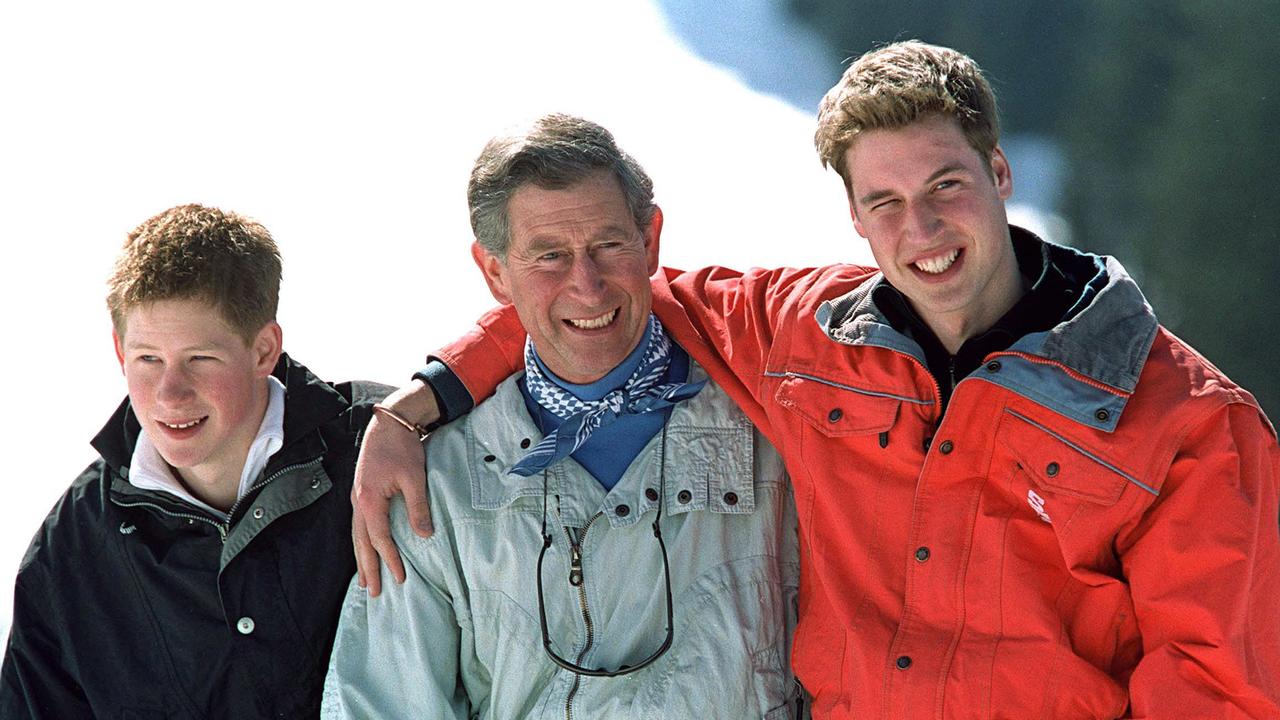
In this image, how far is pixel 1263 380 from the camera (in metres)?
3.41

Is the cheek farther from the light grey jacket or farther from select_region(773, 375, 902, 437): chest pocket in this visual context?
select_region(773, 375, 902, 437): chest pocket

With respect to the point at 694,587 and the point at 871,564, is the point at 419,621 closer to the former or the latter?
the point at 694,587

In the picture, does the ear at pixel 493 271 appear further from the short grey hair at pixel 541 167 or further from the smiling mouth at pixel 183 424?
the smiling mouth at pixel 183 424

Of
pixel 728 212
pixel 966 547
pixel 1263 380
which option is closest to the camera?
pixel 966 547

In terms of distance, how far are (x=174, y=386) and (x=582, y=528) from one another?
0.76 m

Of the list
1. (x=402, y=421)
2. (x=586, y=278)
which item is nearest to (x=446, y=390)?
(x=402, y=421)

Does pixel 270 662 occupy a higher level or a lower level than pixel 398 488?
lower

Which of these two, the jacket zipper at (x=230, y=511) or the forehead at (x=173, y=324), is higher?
the forehead at (x=173, y=324)

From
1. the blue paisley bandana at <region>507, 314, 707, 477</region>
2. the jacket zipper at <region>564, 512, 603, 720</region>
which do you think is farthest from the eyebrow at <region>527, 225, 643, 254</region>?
the jacket zipper at <region>564, 512, 603, 720</region>

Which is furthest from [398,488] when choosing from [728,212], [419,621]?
[728,212]

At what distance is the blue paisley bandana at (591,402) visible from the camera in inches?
80.1

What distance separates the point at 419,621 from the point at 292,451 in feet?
1.41

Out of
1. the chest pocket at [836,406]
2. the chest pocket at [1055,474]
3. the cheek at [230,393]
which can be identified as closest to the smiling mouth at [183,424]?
the cheek at [230,393]

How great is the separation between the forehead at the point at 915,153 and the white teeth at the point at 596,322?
0.49 metres
